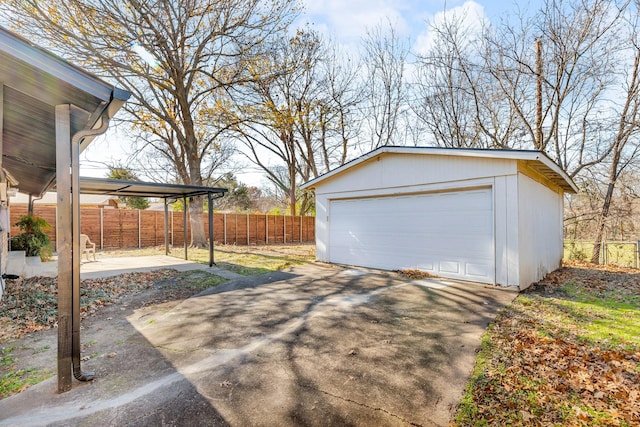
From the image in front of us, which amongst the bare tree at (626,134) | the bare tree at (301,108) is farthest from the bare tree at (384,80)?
the bare tree at (626,134)

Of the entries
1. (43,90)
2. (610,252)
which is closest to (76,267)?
(43,90)

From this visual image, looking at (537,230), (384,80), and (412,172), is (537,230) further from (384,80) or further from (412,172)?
(384,80)

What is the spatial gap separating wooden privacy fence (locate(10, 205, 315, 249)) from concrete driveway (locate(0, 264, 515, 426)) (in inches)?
432

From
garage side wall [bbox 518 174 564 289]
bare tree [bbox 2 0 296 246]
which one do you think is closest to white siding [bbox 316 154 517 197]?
garage side wall [bbox 518 174 564 289]

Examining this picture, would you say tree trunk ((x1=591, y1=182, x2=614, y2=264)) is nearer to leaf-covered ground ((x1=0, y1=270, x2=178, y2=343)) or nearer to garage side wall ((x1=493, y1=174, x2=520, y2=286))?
garage side wall ((x1=493, y1=174, x2=520, y2=286))

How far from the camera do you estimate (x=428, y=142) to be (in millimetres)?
17250

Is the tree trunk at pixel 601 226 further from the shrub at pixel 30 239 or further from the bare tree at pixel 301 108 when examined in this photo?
the shrub at pixel 30 239

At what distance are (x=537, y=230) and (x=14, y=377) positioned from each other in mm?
9634

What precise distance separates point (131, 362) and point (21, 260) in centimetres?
704

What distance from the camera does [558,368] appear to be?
3.02 meters

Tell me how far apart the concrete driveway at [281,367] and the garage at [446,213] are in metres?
1.58

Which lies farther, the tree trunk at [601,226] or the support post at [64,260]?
the tree trunk at [601,226]

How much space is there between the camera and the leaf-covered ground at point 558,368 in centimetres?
233

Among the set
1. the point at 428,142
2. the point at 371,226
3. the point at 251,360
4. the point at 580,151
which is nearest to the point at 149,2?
the point at 371,226
